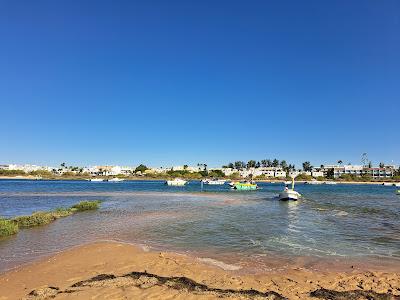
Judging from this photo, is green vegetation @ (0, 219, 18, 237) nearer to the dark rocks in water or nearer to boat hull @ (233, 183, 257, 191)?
the dark rocks in water

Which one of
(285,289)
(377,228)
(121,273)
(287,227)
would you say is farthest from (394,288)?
(377,228)

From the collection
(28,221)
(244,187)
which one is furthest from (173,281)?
(244,187)

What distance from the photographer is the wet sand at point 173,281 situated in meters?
10.8

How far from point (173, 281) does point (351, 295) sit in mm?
5752

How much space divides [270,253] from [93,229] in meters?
13.9

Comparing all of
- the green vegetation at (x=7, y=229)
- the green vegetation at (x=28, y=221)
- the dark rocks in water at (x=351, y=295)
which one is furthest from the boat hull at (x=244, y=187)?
the dark rocks in water at (x=351, y=295)

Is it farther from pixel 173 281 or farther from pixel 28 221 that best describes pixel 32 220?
pixel 173 281

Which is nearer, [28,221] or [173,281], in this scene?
[173,281]

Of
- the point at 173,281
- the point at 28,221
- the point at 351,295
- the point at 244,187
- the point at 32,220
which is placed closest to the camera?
the point at 351,295

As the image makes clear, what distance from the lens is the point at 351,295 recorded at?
1092cm

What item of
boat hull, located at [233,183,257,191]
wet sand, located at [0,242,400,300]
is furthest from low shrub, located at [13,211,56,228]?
boat hull, located at [233,183,257,191]

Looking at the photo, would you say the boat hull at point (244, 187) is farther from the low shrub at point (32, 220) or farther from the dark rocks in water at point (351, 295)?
the dark rocks in water at point (351, 295)

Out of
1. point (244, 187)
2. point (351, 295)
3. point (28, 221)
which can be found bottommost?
point (351, 295)

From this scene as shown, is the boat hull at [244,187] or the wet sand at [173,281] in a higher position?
the boat hull at [244,187]
